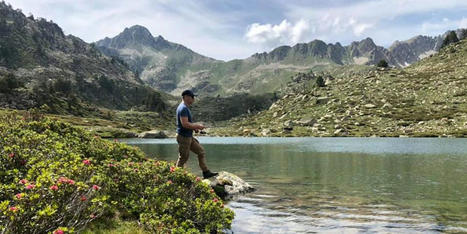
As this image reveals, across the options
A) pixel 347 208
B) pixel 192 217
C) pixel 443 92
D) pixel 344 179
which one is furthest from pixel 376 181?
pixel 443 92

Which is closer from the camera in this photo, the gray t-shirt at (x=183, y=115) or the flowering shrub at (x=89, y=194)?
the flowering shrub at (x=89, y=194)

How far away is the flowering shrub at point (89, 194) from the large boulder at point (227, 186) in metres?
8.31

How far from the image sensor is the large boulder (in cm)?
2252

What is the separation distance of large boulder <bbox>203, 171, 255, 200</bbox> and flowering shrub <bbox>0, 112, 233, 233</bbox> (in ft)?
27.3

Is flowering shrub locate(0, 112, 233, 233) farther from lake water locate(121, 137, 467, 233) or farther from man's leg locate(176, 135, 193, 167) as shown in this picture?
man's leg locate(176, 135, 193, 167)

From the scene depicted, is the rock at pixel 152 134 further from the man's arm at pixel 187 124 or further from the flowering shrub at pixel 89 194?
the flowering shrub at pixel 89 194

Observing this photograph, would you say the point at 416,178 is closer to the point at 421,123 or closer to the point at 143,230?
the point at 143,230

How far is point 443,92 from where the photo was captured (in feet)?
634

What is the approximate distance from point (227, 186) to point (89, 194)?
14188 mm

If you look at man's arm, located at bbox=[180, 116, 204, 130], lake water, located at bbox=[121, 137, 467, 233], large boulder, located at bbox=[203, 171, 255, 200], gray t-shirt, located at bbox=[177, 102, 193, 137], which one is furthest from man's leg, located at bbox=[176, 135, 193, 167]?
lake water, located at bbox=[121, 137, 467, 233]

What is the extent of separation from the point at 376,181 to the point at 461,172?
12.3 m

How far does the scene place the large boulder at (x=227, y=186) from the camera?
2252cm

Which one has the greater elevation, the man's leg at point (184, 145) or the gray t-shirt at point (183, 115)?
the gray t-shirt at point (183, 115)

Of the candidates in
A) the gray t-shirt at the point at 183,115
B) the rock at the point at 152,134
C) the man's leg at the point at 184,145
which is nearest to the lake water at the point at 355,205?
the man's leg at the point at 184,145
